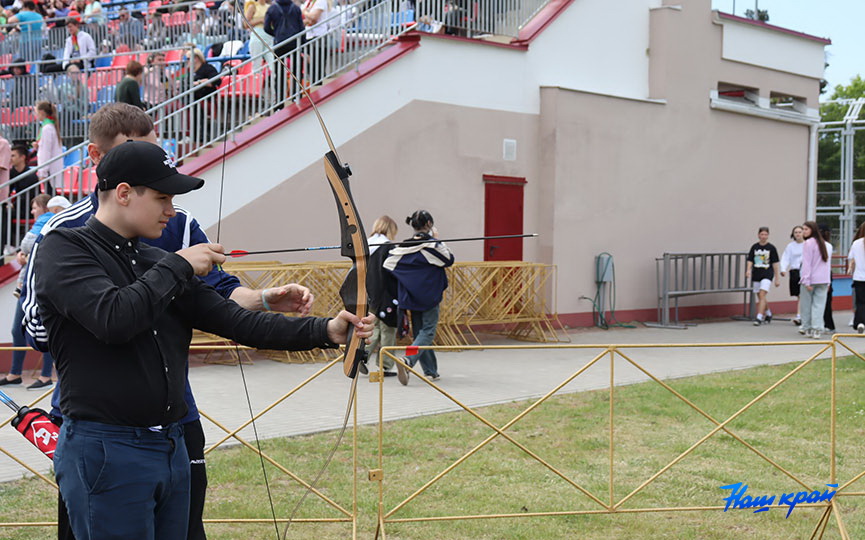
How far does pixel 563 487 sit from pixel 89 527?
4.50 meters

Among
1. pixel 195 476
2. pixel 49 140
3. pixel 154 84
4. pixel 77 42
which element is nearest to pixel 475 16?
pixel 154 84

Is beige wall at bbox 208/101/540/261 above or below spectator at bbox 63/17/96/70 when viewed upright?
below

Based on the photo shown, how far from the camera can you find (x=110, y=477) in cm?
291

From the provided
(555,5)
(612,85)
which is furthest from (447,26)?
(612,85)

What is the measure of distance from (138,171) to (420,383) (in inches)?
323

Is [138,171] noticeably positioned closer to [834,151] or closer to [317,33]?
[317,33]

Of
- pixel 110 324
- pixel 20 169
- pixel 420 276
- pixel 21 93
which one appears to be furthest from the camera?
pixel 21 93

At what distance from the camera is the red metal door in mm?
16141

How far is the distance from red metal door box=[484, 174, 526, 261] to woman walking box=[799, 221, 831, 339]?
4.47m

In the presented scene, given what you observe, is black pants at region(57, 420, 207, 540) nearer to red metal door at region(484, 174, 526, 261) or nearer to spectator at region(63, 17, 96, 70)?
red metal door at region(484, 174, 526, 261)

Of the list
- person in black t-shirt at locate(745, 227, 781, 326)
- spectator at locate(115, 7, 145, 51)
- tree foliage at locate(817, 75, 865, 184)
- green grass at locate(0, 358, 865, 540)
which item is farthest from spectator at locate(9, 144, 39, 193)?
tree foliage at locate(817, 75, 865, 184)

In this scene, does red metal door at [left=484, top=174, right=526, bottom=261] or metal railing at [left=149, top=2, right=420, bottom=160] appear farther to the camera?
red metal door at [left=484, top=174, right=526, bottom=261]

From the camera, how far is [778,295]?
2139cm

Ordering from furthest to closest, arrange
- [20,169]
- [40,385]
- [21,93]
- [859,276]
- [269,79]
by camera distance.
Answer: [21,93], [859,276], [269,79], [20,169], [40,385]
